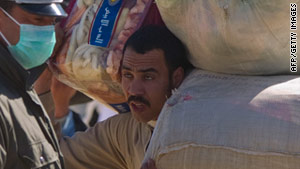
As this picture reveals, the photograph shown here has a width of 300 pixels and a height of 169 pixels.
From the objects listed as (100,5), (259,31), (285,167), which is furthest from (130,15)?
(285,167)

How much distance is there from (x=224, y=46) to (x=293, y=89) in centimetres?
36

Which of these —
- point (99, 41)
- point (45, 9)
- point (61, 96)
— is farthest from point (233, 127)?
point (61, 96)

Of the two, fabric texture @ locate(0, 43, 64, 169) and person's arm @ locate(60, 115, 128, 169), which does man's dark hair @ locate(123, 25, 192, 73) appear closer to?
fabric texture @ locate(0, 43, 64, 169)

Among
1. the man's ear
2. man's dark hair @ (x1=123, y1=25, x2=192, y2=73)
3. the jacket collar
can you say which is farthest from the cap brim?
the man's ear

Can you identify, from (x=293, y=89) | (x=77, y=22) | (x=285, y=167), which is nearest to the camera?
(x=285, y=167)

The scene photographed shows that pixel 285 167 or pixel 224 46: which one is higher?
pixel 224 46

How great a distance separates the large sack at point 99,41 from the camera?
10.4ft

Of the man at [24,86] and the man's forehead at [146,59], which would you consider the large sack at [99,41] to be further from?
the man at [24,86]

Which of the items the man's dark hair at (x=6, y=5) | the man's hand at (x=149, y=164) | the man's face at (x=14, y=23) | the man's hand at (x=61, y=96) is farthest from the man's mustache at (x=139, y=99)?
the man's hand at (x=61, y=96)

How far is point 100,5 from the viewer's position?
3305 mm

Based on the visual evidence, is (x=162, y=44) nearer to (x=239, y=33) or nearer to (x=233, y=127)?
(x=239, y=33)

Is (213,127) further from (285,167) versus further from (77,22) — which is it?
(77,22)

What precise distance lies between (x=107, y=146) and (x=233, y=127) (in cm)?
132

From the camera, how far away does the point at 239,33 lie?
8.66ft
